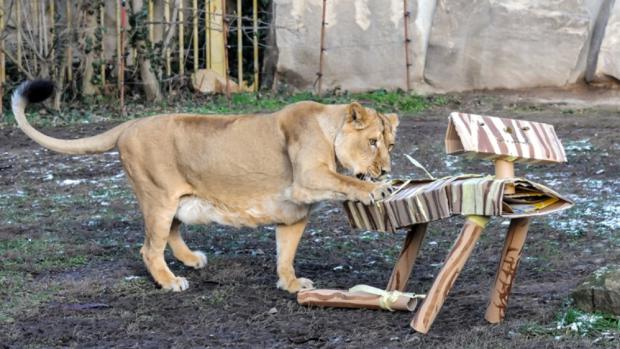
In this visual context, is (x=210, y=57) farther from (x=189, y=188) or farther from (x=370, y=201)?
(x=370, y=201)

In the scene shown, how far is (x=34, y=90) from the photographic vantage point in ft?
24.8

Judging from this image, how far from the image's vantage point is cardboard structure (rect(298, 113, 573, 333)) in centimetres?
526

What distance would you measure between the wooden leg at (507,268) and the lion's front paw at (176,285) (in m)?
2.15

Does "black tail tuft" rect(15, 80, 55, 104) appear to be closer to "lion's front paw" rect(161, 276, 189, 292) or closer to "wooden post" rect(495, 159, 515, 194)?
"lion's front paw" rect(161, 276, 189, 292)

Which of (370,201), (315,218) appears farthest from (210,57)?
(370,201)

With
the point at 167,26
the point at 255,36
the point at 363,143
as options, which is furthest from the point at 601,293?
the point at 167,26

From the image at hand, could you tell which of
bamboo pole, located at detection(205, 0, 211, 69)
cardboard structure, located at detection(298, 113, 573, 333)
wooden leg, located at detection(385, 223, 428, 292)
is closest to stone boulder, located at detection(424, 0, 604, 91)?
bamboo pole, located at detection(205, 0, 211, 69)

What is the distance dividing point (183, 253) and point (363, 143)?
1.73 meters

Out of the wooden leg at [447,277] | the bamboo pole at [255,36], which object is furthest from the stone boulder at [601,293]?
the bamboo pole at [255,36]

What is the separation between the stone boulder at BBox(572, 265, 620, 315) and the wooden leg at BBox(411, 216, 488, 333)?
0.68m

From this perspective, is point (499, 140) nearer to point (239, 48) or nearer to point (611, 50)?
point (611, 50)

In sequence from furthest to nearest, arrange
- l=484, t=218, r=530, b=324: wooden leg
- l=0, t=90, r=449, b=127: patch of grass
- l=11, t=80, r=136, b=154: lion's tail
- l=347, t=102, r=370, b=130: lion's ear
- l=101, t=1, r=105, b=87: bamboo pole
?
l=101, t=1, r=105, b=87: bamboo pole < l=0, t=90, r=449, b=127: patch of grass < l=11, t=80, r=136, b=154: lion's tail < l=347, t=102, r=370, b=130: lion's ear < l=484, t=218, r=530, b=324: wooden leg

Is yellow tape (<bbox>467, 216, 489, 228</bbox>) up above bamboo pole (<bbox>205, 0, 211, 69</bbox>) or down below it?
above

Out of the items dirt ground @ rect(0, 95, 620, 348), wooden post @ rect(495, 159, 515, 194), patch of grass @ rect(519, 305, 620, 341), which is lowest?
dirt ground @ rect(0, 95, 620, 348)
